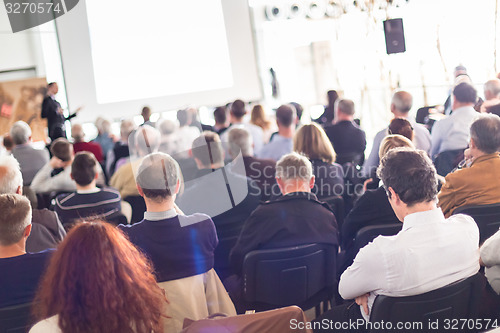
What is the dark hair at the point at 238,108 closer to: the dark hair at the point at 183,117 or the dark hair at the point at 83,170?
the dark hair at the point at 183,117

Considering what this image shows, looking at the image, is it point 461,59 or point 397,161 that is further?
point 461,59

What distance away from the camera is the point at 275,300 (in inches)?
106

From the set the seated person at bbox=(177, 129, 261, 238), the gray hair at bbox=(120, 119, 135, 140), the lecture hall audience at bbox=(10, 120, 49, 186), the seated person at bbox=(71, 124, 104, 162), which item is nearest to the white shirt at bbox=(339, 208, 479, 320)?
the seated person at bbox=(177, 129, 261, 238)

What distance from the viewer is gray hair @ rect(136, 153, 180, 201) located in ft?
7.84

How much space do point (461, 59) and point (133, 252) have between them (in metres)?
9.11

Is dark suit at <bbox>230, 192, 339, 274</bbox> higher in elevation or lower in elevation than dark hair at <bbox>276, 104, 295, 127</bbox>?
lower

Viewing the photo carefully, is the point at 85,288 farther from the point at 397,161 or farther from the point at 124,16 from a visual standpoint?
the point at 124,16

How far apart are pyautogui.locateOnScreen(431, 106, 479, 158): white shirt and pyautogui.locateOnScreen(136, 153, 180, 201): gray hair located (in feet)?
10.1

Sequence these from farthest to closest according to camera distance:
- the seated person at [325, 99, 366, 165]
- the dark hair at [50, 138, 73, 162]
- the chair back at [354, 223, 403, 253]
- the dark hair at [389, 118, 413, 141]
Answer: the seated person at [325, 99, 366, 165] → the dark hair at [50, 138, 73, 162] → the dark hair at [389, 118, 413, 141] → the chair back at [354, 223, 403, 253]

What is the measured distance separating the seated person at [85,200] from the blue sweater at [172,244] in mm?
1257

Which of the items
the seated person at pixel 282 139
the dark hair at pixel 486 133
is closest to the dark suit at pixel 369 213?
the dark hair at pixel 486 133

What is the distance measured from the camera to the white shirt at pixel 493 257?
2.10 m

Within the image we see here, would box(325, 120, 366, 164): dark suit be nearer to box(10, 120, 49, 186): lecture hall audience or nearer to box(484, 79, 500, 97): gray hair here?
box(484, 79, 500, 97): gray hair

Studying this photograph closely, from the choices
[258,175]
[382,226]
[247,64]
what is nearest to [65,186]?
[258,175]
